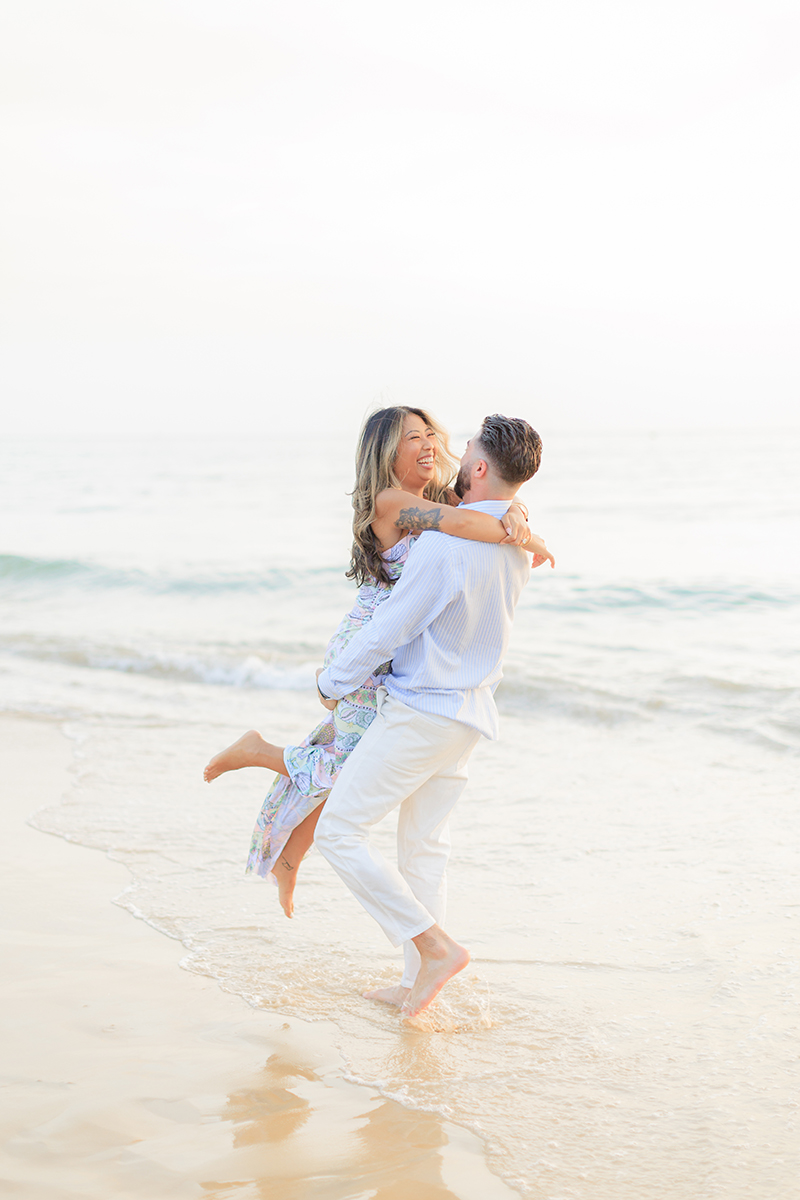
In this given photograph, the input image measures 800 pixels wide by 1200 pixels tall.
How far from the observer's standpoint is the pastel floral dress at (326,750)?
333 centimetres

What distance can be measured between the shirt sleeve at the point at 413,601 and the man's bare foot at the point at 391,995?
1316 mm

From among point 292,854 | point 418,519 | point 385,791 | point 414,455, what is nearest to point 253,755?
point 292,854

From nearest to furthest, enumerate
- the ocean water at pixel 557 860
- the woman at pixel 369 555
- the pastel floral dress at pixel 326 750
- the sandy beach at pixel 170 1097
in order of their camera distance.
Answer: the sandy beach at pixel 170 1097
the ocean water at pixel 557 860
the woman at pixel 369 555
the pastel floral dress at pixel 326 750

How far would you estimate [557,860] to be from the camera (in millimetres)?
4863

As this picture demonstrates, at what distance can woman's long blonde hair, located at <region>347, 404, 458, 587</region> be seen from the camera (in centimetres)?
319

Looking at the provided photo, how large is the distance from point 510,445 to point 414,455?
363 millimetres

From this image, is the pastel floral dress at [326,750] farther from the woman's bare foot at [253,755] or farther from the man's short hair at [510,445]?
the man's short hair at [510,445]

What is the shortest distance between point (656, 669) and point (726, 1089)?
6.96m

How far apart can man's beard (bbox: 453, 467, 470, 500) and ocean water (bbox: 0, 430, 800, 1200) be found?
1875 mm

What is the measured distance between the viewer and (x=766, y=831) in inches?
204

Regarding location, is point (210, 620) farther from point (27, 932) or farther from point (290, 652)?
point (27, 932)

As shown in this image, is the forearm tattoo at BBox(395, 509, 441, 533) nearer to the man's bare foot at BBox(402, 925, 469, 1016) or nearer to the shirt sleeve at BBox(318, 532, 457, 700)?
the shirt sleeve at BBox(318, 532, 457, 700)

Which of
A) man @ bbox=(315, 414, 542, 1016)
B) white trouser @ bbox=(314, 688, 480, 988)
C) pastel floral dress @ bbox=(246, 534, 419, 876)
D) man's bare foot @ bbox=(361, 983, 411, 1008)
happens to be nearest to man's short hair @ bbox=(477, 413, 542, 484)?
man @ bbox=(315, 414, 542, 1016)

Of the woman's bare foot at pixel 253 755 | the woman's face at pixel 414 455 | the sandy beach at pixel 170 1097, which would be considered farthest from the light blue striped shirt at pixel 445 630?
the sandy beach at pixel 170 1097
